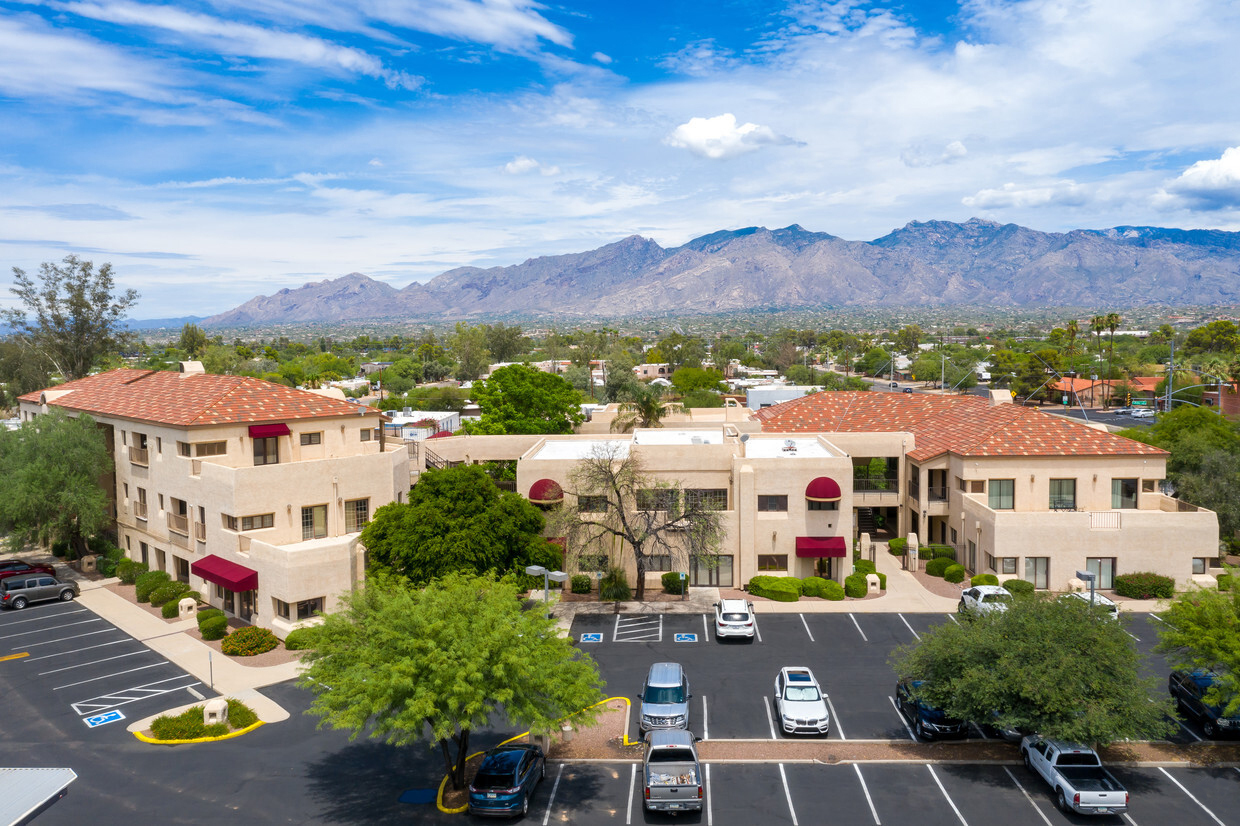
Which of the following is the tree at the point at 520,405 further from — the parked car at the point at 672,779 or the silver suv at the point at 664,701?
the parked car at the point at 672,779

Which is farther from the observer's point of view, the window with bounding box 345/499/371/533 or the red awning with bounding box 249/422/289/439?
the red awning with bounding box 249/422/289/439

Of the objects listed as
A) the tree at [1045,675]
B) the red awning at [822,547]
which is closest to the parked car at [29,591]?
the red awning at [822,547]

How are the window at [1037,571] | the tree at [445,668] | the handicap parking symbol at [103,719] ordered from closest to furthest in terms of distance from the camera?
1. the tree at [445,668]
2. the handicap parking symbol at [103,719]
3. the window at [1037,571]

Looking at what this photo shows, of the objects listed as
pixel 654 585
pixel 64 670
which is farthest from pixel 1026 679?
pixel 64 670

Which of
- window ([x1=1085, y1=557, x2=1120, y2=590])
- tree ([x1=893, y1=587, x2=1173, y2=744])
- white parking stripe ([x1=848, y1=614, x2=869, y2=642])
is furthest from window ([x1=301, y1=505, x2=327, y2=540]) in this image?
window ([x1=1085, y1=557, x2=1120, y2=590])

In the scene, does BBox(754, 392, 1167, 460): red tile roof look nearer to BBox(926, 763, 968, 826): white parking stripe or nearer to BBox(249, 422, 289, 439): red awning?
BBox(926, 763, 968, 826): white parking stripe
